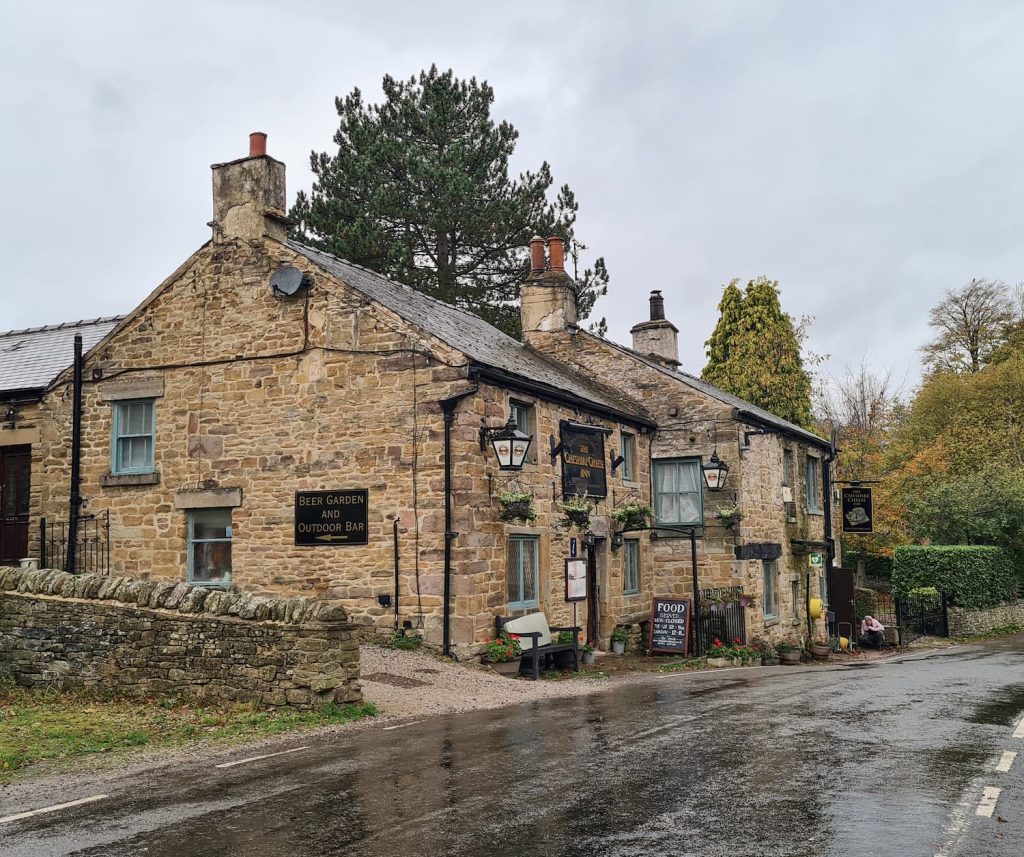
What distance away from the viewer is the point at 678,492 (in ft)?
78.5

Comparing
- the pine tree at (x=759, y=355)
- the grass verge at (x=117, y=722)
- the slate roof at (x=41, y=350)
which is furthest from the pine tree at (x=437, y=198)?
the grass verge at (x=117, y=722)

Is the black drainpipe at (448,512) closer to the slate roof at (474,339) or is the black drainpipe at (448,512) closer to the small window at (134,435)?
the slate roof at (474,339)

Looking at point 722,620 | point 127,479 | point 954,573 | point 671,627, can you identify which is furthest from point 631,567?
point 954,573

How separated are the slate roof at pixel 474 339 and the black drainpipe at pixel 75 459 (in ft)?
16.4

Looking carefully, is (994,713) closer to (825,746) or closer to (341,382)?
(825,746)

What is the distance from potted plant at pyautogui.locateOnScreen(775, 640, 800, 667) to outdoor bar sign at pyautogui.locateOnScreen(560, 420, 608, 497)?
6.50 meters

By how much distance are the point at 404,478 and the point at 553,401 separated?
3.96 meters

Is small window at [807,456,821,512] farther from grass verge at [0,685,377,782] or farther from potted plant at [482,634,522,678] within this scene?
grass verge at [0,685,377,782]

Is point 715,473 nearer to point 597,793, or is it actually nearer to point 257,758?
point 257,758

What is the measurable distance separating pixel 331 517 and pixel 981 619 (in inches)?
919

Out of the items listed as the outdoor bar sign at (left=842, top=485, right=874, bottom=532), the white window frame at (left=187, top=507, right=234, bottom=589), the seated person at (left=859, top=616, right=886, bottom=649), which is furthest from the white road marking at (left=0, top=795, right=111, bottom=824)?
the outdoor bar sign at (left=842, top=485, right=874, bottom=532)

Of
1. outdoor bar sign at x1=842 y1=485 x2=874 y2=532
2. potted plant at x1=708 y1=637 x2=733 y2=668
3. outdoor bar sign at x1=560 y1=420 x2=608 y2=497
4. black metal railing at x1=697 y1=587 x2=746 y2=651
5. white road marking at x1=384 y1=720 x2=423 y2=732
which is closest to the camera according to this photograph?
white road marking at x1=384 y1=720 x2=423 y2=732

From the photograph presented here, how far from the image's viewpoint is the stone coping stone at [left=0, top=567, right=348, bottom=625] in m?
11.6

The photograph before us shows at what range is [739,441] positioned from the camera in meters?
23.4
